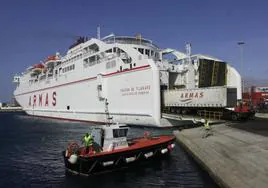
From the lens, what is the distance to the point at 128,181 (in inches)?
627

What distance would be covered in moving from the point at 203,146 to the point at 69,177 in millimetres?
9321

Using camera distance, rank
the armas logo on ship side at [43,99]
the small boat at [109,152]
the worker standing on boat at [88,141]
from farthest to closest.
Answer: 1. the armas logo on ship side at [43,99]
2. the worker standing on boat at [88,141]
3. the small boat at [109,152]

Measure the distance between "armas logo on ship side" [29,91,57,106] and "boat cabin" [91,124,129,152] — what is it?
4023 cm

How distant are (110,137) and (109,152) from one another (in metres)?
1.20

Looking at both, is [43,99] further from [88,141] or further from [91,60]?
[88,141]

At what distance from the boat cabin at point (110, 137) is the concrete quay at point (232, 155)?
4872mm

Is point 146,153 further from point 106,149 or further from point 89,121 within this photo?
point 89,121

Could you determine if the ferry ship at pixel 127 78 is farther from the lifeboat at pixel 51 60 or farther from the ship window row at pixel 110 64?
the lifeboat at pixel 51 60

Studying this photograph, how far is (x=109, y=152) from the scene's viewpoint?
17344 millimetres

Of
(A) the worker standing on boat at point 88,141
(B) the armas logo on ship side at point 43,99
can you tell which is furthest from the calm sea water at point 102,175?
(B) the armas logo on ship side at point 43,99

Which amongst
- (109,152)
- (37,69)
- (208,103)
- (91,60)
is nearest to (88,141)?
(109,152)

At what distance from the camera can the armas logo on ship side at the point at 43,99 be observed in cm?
5766

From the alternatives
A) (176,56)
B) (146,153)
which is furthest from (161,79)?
(146,153)

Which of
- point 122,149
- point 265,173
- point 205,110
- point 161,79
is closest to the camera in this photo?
point 265,173
